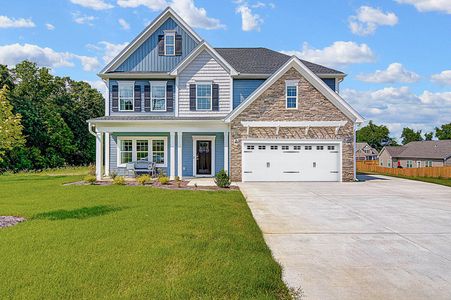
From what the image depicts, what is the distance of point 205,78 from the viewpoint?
1939cm

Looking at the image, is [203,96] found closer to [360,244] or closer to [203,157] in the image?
[203,157]

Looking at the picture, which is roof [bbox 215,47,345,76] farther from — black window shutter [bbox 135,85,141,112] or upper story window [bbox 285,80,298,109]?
black window shutter [bbox 135,85,141,112]

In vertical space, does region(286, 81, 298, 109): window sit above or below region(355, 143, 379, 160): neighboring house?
above

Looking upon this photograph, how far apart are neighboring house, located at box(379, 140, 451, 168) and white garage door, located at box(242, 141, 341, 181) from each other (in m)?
42.0

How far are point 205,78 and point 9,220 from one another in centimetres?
1345

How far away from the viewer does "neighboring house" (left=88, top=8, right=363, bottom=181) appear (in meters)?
17.4

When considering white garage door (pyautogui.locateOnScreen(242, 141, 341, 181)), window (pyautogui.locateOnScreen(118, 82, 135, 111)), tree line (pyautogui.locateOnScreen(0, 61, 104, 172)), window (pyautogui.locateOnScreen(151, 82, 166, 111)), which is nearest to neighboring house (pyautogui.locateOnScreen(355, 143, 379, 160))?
tree line (pyautogui.locateOnScreen(0, 61, 104, 172))

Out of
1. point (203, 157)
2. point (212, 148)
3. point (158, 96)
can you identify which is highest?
point (158, 96)

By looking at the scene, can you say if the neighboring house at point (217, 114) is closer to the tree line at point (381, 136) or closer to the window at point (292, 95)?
the window at point (292, 95)

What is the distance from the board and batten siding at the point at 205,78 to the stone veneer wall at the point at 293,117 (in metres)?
2.50

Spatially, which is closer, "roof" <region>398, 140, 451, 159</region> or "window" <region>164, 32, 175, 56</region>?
"window" <region>164, 32, 175, 56</region>

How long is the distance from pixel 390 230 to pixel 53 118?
3611cm

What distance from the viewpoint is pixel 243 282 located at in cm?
423

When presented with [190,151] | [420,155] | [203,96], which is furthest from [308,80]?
[420,155]
